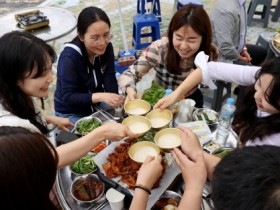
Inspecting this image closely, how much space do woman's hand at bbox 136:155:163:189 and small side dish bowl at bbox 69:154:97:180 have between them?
0.51 meters

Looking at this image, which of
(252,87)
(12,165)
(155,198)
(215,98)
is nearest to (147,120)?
(155,198)

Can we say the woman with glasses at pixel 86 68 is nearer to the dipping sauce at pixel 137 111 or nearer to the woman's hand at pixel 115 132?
the dipping sauce at pixel 137 111

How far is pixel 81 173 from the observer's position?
193 cm

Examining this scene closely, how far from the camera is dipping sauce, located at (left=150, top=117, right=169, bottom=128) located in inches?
80.0

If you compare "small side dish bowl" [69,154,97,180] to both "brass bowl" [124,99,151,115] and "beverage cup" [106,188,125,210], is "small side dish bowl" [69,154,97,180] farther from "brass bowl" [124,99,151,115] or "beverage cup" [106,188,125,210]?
"brass bowl" [124,99,151,115]

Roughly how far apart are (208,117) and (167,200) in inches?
37.8

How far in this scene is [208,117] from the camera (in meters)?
2.35

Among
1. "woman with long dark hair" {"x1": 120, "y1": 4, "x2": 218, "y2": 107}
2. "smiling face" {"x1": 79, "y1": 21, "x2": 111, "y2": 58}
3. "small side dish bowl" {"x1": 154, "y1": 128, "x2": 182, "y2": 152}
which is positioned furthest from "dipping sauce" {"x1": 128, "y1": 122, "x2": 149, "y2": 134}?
"smiling face" {"x1": 79, "y1": 21, "x2": 111, "y2": 58}

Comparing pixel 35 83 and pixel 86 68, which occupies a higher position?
pixel 35 83

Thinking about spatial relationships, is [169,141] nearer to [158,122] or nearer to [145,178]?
[158,122]

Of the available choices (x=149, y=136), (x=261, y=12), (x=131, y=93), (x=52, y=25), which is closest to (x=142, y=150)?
(x=149, y=136)

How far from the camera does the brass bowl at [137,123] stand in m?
Result: 1.95

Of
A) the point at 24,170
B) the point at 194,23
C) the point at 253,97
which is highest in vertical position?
the point at 194,23

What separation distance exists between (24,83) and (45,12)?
313cm
